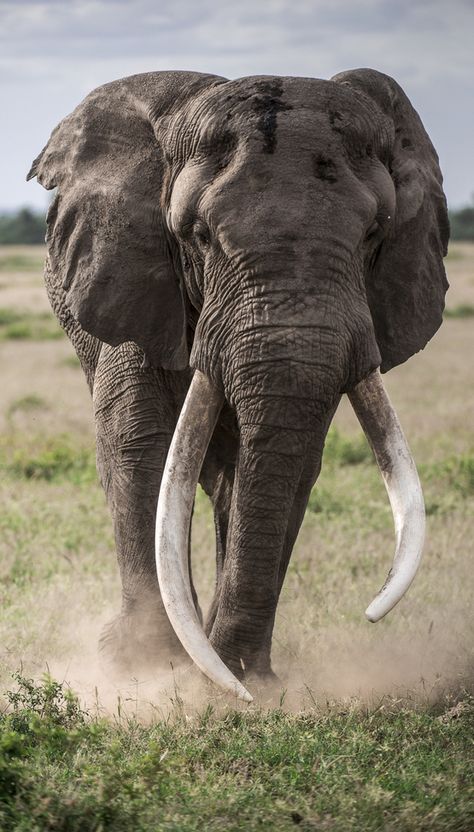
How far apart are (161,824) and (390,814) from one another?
2.49ft

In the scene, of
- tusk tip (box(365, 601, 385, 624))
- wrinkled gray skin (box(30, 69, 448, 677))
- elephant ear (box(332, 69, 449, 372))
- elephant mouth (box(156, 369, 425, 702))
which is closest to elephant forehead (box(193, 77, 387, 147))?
wrinkled gray skin (box(30, 69, 448, 677))

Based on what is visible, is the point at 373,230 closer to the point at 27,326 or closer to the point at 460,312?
the point at 27,326

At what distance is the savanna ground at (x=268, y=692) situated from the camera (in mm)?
4441

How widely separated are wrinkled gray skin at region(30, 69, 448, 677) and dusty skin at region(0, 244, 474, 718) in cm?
40

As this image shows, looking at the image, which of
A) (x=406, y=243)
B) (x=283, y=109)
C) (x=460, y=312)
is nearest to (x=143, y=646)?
(x=406, y=243)

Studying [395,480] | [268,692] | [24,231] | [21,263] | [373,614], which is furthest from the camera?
[24,231]

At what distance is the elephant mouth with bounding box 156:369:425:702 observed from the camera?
5.07m

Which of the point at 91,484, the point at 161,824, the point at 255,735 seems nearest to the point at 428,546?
the point at 91,484

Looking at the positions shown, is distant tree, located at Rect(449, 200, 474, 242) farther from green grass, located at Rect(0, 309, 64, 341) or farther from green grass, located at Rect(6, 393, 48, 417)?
green grass, located at Rect(6, 393, 48, 417)

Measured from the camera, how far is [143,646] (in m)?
6.26

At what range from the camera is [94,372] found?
6621 mm

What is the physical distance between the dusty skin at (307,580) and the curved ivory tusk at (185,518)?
0.53 meters

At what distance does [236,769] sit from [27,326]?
1831 cm

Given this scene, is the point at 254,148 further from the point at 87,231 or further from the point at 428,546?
the point at 428,546
